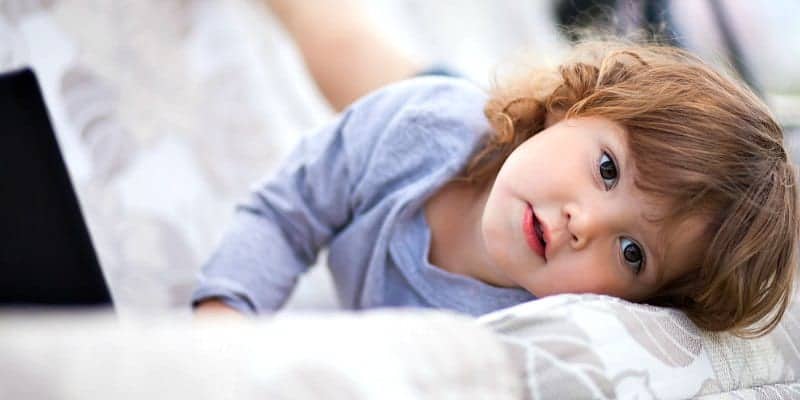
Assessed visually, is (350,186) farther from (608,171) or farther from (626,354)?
(626,354)

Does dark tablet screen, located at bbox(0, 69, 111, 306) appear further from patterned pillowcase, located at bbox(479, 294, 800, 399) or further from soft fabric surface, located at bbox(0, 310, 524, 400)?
patterned pillowcase, located at bbox(479, 294, 800, 399)

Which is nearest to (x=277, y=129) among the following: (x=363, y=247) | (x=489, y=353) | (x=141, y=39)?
(x=141, y=39)

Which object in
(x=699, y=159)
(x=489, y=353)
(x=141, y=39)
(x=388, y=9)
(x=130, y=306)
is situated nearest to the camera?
(x=489, y=353)

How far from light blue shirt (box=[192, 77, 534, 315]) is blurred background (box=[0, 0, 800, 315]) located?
4.2 inches

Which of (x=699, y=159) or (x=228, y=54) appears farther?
(x=228, y=54)

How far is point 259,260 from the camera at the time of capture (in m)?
0.91

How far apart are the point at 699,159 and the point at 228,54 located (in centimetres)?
70

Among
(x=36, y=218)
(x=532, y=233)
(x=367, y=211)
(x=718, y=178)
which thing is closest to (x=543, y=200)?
(x=532, y=233)

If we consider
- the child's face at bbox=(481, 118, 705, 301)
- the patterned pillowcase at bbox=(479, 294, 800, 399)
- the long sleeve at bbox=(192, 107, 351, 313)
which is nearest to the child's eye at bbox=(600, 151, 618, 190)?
the child's face at bbox=(481, 118, 705, 301)

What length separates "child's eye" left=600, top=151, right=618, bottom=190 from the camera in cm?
75

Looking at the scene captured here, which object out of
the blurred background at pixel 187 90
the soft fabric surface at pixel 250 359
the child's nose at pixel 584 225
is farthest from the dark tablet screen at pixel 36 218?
the child's nose at pixel 584 225

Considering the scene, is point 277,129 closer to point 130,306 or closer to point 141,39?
point 141,39

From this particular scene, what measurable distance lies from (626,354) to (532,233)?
224 millimetres

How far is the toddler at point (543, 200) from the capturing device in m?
0.74
